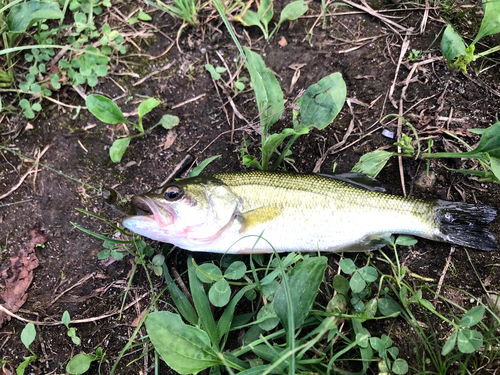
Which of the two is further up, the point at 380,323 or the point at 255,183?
the point at 255,183

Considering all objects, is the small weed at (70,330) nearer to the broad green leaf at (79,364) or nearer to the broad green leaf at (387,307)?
the broad green leaf at (79,364)

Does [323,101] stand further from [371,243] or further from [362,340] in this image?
[362,340]

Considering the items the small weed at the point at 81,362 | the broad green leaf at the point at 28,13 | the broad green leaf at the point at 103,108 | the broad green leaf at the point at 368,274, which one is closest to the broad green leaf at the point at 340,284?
the broad green leaf at the point at 368,274

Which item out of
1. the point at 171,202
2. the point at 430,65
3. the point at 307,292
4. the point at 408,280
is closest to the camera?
the point at 307,292

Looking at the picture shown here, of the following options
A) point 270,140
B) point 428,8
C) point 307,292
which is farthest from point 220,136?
point 428,8

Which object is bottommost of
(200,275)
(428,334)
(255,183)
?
(428,334)

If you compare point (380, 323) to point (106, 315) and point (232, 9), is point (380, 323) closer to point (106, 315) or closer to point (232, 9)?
point (106, 315)

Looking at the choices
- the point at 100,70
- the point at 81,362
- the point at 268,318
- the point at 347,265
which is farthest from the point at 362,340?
the point at 100,70
